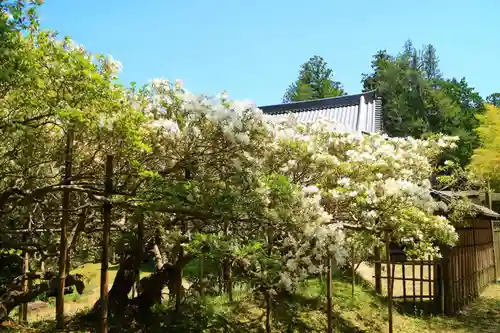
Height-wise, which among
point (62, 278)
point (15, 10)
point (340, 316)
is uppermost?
point (15, 10)

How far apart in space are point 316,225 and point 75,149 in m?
3.35

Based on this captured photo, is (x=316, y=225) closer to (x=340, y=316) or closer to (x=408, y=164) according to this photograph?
(x=408, y=164)

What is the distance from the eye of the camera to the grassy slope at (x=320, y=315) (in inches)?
326

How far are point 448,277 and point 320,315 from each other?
14.3ft

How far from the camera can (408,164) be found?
7953mm

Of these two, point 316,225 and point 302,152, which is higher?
point 302,152

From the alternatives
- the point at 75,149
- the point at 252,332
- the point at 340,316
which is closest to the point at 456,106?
the point at 340,316

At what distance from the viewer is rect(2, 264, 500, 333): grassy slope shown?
326 inches

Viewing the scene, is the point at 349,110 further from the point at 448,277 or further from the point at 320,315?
the point at 320,315

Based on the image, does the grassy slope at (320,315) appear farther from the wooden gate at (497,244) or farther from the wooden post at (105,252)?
the wooden gate at (497,244)

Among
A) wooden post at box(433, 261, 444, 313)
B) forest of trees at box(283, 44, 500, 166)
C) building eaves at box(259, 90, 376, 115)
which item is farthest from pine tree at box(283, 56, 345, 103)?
wooden post at box(433, 261, 444, 313)

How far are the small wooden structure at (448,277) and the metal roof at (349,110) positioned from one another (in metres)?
Answer: 5.42

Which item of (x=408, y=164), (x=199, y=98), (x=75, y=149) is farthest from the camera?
(x=408, y=164)

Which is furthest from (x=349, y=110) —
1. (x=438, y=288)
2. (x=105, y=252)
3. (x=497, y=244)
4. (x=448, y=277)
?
(x=105, y=252)
